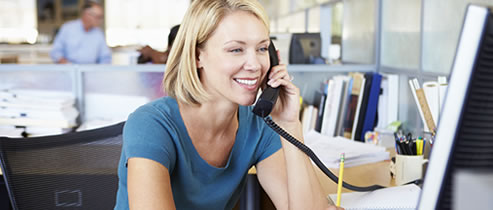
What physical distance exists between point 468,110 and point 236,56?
0.76m

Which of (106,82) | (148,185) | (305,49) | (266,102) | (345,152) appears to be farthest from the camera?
(305,49)

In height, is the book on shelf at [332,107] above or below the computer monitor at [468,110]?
below

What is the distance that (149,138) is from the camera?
105 cm

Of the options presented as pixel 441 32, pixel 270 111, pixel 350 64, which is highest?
pixel 441 32

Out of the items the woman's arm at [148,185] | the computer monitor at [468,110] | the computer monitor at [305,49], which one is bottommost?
the woman's arm at [148,185]

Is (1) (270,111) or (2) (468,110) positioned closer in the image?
(2) (468,110)

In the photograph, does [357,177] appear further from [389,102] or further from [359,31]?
[359,31]

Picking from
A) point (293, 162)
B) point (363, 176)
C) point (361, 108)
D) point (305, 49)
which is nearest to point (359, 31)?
point (305, 49)

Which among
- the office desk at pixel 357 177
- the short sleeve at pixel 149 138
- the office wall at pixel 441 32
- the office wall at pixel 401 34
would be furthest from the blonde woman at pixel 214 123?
the office wall at pixel 401 34

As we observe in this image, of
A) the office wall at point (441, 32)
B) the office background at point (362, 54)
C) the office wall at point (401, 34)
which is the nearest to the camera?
the office wall at point (441, 32)

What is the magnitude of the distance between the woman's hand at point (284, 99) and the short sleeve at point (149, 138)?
1.05ft

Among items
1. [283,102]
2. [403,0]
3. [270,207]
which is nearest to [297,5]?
[403,0]

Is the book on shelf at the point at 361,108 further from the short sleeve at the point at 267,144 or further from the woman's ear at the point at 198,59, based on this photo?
the woman's ear at the point at 198,59

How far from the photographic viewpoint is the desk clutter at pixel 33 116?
2.08 metres
